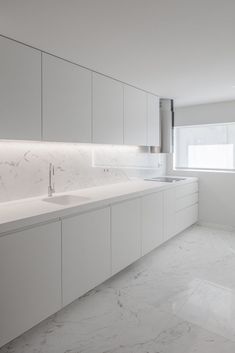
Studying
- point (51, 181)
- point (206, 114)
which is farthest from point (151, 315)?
point (206, 114)

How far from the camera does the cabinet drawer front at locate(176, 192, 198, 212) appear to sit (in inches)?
163

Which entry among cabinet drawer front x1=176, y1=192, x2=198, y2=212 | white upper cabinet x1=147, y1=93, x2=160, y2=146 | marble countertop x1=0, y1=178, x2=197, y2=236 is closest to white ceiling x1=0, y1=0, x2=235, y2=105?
white upper cabinet x1=147, y1=93, x2=160, y2=146

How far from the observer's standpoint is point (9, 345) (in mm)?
1915

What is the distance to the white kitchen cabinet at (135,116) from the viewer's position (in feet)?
11.4

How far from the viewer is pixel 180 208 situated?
13.7ft

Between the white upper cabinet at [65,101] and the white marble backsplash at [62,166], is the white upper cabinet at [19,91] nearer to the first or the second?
the white upper cabinet at [65,101]

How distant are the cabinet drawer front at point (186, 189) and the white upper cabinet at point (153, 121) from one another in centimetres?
80

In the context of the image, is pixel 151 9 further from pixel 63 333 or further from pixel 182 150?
pixel 182 150

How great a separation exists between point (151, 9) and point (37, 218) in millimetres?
1574

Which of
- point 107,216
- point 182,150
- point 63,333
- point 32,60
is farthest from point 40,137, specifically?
point 182,150

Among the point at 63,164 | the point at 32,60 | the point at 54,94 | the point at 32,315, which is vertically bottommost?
the point at 32,315

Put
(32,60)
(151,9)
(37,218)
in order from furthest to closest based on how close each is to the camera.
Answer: (32,60)
(37,218)
(151,9)

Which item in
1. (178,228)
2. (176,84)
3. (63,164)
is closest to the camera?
(63,164)

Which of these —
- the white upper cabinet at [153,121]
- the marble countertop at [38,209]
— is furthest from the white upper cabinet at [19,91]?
the white upper cabinet at [153,121]
